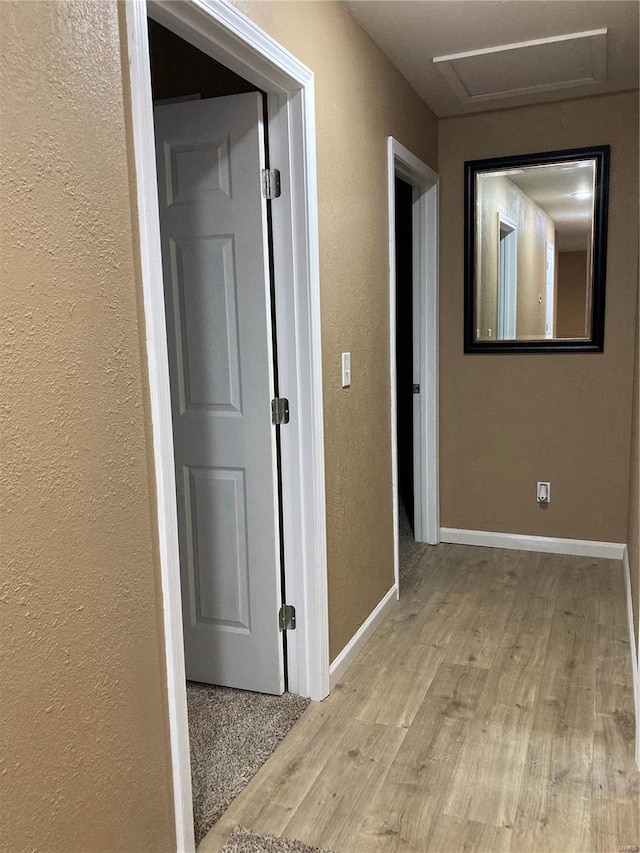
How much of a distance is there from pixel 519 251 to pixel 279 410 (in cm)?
202

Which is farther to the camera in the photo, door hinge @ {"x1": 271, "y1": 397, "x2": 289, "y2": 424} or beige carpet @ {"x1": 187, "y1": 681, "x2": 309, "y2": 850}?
door hinge @ {"x1": 271, "y1": 397, "x2": 289, "y2": 424}

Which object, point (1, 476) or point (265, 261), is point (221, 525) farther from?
point (1, 476)

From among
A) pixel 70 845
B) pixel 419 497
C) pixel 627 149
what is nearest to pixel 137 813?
pixel 70 845

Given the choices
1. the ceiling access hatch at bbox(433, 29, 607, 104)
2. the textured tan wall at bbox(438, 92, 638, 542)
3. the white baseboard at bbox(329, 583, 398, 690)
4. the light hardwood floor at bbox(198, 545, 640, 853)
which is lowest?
the light hardwood floor at bbox(198, 545, 640, 853)

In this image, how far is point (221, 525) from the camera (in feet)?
8.28

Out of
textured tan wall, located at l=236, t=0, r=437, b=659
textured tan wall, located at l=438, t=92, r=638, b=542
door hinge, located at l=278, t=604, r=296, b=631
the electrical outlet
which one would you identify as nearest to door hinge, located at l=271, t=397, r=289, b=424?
textured tan wall, located at l=236, t=0, r=437, b=659

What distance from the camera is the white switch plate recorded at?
2.64 meters

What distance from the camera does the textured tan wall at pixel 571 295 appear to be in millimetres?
3697

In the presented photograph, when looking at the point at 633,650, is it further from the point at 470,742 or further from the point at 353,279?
the point at 353,279

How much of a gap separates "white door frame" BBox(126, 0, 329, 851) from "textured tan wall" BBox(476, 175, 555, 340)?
1802 mm

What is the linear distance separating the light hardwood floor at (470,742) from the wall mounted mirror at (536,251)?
137cm

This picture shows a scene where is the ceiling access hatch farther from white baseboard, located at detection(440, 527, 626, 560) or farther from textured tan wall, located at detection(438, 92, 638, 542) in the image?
white baseboard, located at detection(440, 527, 626, 560)

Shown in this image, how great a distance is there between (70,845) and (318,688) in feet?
4.17

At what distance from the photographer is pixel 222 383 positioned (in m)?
2.44
